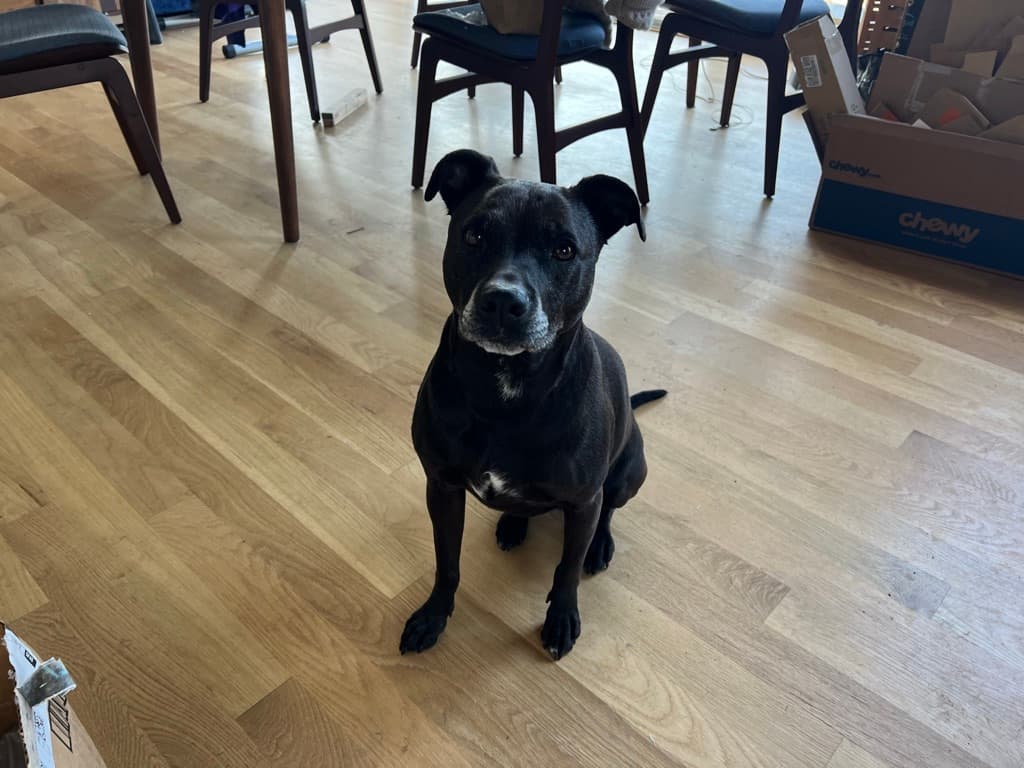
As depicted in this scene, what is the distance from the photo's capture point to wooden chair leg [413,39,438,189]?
240cm

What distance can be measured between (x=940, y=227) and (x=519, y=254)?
6.05 feet

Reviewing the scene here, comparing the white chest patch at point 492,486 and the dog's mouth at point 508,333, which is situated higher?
the dog's mouth at point 508,333

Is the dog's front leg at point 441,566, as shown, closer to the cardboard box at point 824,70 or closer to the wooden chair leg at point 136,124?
the wooden chair leg at point 136,124

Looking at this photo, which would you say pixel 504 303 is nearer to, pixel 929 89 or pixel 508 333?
pixel 508 333

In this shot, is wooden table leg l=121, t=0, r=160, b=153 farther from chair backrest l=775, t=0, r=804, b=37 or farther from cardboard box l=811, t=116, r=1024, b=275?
cardboard box l=811, t=116, r=1024, b=275

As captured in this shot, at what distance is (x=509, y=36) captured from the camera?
87.9 inches

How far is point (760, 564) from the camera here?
1.34 meters

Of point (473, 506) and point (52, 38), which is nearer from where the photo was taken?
point (473, 506)

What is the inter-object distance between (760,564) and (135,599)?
1.08m

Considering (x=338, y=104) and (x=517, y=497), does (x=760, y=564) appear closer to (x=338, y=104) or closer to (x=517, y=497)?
(x=517, y=497)

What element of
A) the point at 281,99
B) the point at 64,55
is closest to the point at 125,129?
the point at 64,55

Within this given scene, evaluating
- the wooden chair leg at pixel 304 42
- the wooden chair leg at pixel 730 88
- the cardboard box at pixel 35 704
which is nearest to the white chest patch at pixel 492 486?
the cardboard box at pixel 35 704

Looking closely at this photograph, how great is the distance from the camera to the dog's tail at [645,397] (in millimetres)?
1659

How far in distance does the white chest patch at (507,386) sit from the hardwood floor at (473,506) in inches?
17.7
